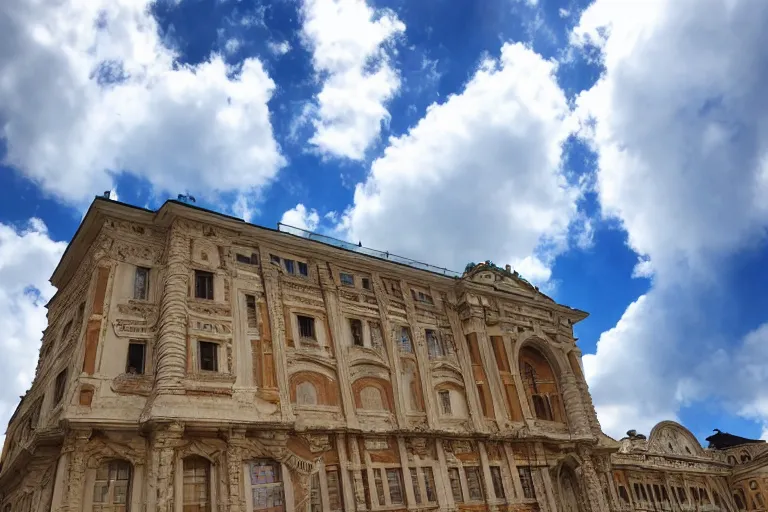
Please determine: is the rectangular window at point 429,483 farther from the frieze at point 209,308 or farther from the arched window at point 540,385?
the frieze at point 209,308

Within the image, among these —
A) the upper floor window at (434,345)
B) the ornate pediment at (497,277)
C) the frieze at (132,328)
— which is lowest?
the frieze at (132,328)

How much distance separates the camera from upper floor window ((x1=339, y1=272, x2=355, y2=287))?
26.2m

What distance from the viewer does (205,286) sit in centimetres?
2189

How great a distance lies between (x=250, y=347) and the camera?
2114 cm

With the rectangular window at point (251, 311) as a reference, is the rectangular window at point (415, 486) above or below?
below

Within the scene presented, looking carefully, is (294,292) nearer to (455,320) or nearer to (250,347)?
(250,347)

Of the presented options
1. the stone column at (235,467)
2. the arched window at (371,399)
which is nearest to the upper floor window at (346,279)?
the arched window at (371,399)

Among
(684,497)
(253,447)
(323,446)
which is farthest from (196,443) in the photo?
(684,497)

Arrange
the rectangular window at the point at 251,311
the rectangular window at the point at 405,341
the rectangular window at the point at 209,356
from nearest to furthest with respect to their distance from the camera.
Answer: the rectangular window at the point at 209,356
the rectangular window at the point at 251,311
the rectangular window at the point at 405,341

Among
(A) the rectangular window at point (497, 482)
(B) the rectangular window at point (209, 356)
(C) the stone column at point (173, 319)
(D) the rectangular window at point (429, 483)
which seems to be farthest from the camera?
(A) the rectangular window at point (497, 482)

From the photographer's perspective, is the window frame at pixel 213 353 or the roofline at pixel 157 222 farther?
the roofline at pixel 157 222

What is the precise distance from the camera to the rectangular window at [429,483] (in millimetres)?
22609

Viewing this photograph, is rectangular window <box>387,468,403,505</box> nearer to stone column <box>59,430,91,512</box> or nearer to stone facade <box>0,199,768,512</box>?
stone facade <box>0,199,768,512</box>

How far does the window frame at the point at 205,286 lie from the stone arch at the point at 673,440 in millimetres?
30017
